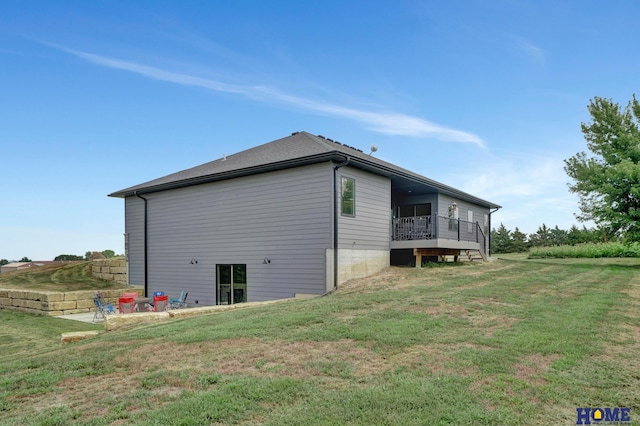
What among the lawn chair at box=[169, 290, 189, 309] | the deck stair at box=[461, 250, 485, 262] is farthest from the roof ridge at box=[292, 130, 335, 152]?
the deck stair at box=[461, 250, 485, 262]

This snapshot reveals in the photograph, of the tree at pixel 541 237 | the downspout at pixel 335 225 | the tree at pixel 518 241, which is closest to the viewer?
the downspout at pixel 335 225

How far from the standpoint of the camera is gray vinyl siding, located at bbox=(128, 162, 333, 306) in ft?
42.5

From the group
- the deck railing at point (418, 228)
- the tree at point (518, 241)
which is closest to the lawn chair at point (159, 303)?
the deck railing at point (418, 228)

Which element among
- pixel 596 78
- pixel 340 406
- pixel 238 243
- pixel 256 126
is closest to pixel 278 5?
pixel 256 126

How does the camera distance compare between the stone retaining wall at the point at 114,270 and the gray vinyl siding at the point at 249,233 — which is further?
the stone retaining wall at the point at 114,270

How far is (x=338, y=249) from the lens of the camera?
12.8 m

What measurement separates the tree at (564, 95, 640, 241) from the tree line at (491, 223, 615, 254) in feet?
54.3

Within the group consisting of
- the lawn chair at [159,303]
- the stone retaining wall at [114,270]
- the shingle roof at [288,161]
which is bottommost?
the lawn chair at [159,303]

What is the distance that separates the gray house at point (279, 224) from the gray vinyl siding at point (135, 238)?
1.9 inches

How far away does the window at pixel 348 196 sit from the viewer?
43.2 ft

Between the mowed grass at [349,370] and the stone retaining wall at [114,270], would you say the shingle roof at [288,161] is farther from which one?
the mowed grass at [349,370]

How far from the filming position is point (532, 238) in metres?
52.9

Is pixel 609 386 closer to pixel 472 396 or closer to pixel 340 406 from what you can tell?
pixel 472 396

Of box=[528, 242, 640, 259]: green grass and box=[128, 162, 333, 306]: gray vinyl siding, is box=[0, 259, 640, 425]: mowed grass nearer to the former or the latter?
box=[128, 162, 333, 306]: gray vinyl siding
